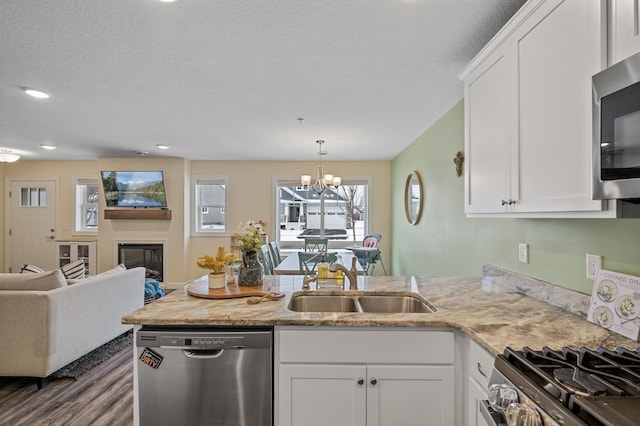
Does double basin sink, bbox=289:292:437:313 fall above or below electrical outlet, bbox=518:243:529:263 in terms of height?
below

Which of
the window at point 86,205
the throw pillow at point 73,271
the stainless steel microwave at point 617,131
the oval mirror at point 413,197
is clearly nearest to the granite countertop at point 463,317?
the stainless steel microwave at point 617,131

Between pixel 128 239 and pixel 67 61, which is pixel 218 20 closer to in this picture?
pixel 67 61

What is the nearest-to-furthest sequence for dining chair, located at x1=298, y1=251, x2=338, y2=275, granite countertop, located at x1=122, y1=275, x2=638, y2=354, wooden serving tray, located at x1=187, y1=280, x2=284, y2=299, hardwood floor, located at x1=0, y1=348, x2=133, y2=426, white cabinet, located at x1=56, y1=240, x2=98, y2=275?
1. granite countertop, located at x1=122, y1=275, x2=638, y2=354
2. wooden serving tray, located at x1=187, y1=280, x2=284, y2=299
3. hardwood floor, located at x1=0, y1=348, x2=133, y2=426
4. dining chair, located at x1=298, y1=251, x2=338, y2=275
5. white cabinet, located at x1=56, y1=240, x2=98, y2=275

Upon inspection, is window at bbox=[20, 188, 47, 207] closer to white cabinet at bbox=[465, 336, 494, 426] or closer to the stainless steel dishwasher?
the stainless steel dishwasher

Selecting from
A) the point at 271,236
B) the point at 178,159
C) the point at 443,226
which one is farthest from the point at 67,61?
the point at 271,236

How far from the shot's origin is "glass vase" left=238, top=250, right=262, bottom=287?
212cm

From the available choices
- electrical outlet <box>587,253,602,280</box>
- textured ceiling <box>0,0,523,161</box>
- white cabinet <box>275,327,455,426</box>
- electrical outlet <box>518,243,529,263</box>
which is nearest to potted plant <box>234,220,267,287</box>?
white cabinet <box>275,327,455,426</box>

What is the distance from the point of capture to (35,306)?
8.16 ft

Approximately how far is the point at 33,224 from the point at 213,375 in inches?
285

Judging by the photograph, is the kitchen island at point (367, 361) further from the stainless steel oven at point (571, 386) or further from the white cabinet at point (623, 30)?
the white cabinet at point (623, 30)

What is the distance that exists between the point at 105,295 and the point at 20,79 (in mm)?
1951

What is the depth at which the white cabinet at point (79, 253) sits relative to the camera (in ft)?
20.3

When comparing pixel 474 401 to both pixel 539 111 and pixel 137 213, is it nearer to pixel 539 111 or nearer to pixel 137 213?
pixel 539 111

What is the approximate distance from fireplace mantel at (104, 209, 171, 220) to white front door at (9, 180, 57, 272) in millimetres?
1561
